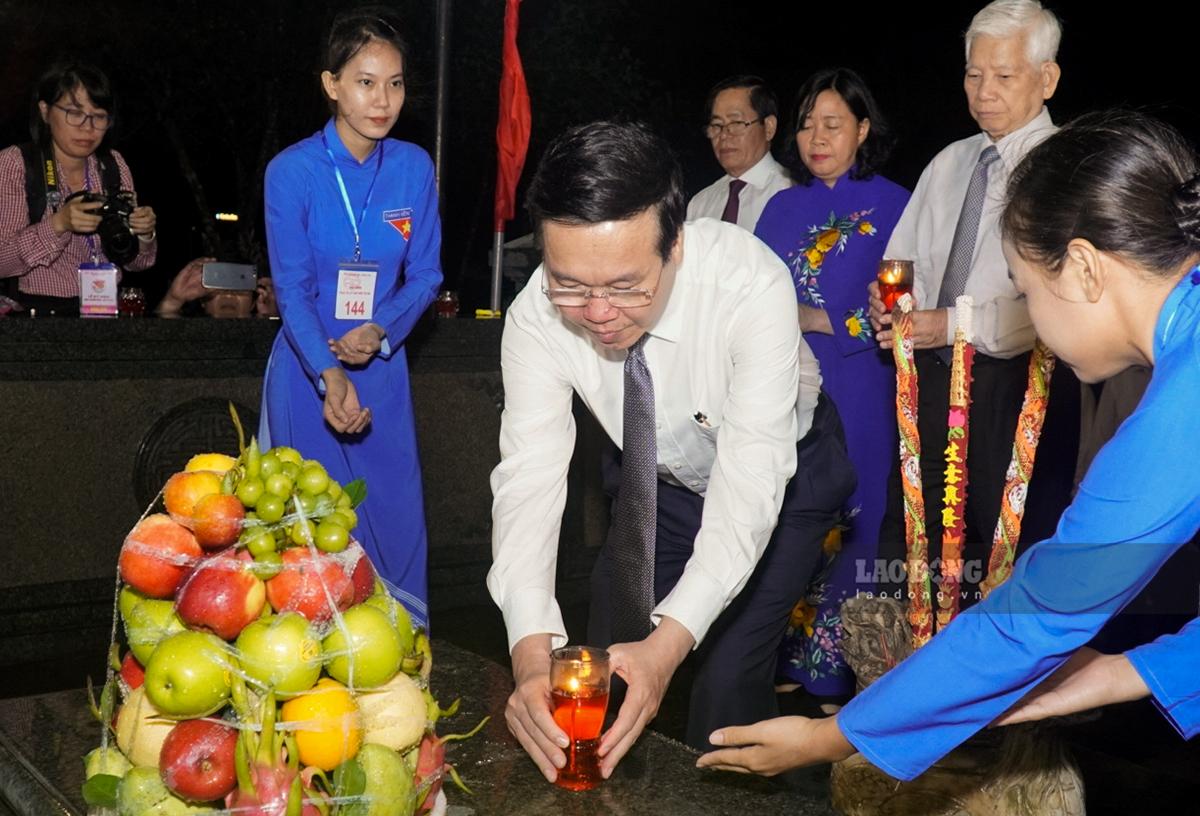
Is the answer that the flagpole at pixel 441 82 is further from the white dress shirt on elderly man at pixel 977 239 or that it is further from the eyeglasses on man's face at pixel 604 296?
the eyeglasses on man's face at pixel 604 296

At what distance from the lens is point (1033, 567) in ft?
3.80

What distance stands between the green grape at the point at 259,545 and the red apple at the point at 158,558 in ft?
0.18

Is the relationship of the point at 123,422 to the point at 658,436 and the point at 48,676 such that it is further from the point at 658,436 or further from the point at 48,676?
the point at 658,436

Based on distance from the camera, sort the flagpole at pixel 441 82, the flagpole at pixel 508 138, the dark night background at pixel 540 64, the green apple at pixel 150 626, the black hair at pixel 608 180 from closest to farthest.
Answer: the green apple at pixel 150 626 < the black hair at pixel 608 180 < the flagpole at pixel 441 82 < the flagpole at pixel 508 138 < the dark night background at pixel 540 64

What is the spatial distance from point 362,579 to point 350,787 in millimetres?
193

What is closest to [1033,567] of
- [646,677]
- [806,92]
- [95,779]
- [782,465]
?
[646,677]

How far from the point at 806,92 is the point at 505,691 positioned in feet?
7.74

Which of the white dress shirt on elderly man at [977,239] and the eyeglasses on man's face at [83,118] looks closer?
the white dress shirt on elderly man at [977,239]

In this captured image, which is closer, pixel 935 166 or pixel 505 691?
pixel 505 691

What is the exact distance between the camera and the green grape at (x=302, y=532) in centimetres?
107

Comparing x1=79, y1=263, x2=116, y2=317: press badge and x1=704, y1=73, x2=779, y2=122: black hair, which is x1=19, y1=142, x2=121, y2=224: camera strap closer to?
x1=79, y1=263, x2=116, y2=317: press badge

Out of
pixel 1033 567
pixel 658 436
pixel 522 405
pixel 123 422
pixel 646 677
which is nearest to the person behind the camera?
pixel 1033 567

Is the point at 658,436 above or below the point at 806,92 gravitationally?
below

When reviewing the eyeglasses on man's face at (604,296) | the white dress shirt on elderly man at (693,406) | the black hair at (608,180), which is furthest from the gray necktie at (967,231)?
the eyeglasses on man's face at (604,296)
